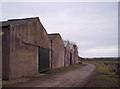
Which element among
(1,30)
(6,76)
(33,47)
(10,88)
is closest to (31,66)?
(33,47)

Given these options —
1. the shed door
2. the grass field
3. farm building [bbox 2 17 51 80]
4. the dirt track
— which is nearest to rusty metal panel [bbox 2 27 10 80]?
farm building [bbox 2 17 51 80]

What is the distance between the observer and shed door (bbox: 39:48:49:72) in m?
21.2

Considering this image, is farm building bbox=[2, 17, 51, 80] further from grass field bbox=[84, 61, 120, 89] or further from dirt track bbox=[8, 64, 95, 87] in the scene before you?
grass field bbox=[84, 61, 120, 89]

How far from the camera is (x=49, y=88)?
10477 mm

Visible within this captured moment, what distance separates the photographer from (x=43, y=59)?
74.0 ft

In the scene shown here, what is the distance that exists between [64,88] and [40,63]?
36.5 feet

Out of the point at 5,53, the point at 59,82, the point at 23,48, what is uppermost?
the point at 23,48

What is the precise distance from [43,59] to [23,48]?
6675mm

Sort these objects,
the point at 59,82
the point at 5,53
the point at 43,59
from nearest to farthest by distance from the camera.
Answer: the point at 59,82 < the point at 5,53 < the point at 43,59

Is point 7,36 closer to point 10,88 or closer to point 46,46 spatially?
point 10,88

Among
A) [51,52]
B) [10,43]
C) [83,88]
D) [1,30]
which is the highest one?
[1,30]

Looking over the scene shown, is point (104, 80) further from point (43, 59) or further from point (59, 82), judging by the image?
point (43, 59)

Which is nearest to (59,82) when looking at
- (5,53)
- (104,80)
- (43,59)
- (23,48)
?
(104,80)

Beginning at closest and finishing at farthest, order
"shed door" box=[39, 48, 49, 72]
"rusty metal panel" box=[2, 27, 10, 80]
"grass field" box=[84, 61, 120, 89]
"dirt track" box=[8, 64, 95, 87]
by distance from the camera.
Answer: "dirt track" box=[8, 64, 95, 87]
"grass field" box=[84, 61, 120, 89]
"rusty metal panel" box=[2, 27, 10, 80]
"shed door" box=[39, 48, 49, 72]
